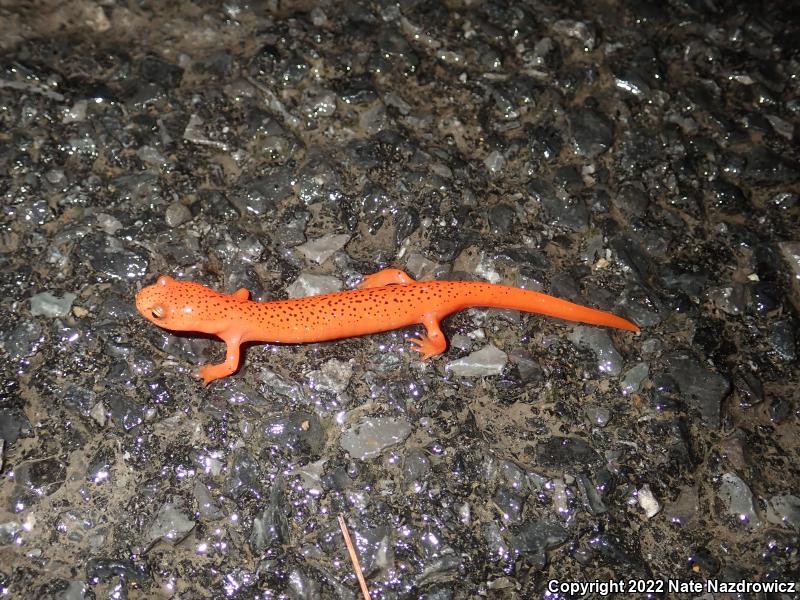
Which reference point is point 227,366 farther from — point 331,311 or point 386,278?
point 386,278

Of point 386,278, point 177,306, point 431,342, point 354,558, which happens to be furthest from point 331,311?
point 354,558

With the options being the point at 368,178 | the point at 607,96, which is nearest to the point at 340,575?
the point at 368,178

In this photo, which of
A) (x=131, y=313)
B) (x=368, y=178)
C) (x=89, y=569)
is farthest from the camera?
(x=368, y=178)

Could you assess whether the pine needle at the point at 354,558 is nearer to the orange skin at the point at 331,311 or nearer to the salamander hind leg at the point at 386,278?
the orange skin at the point at 331,311

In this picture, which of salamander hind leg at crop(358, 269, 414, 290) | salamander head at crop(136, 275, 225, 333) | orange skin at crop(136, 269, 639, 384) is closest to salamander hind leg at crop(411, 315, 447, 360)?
orange skin at crop(136, 269, 639, 384)

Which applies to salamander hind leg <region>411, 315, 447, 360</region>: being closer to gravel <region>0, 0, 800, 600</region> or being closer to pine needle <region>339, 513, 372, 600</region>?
gravel <region>0, 0, 800, 600</region>

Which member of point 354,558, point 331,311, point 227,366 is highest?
point 331,311

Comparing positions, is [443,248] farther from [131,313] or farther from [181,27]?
[181,27]
